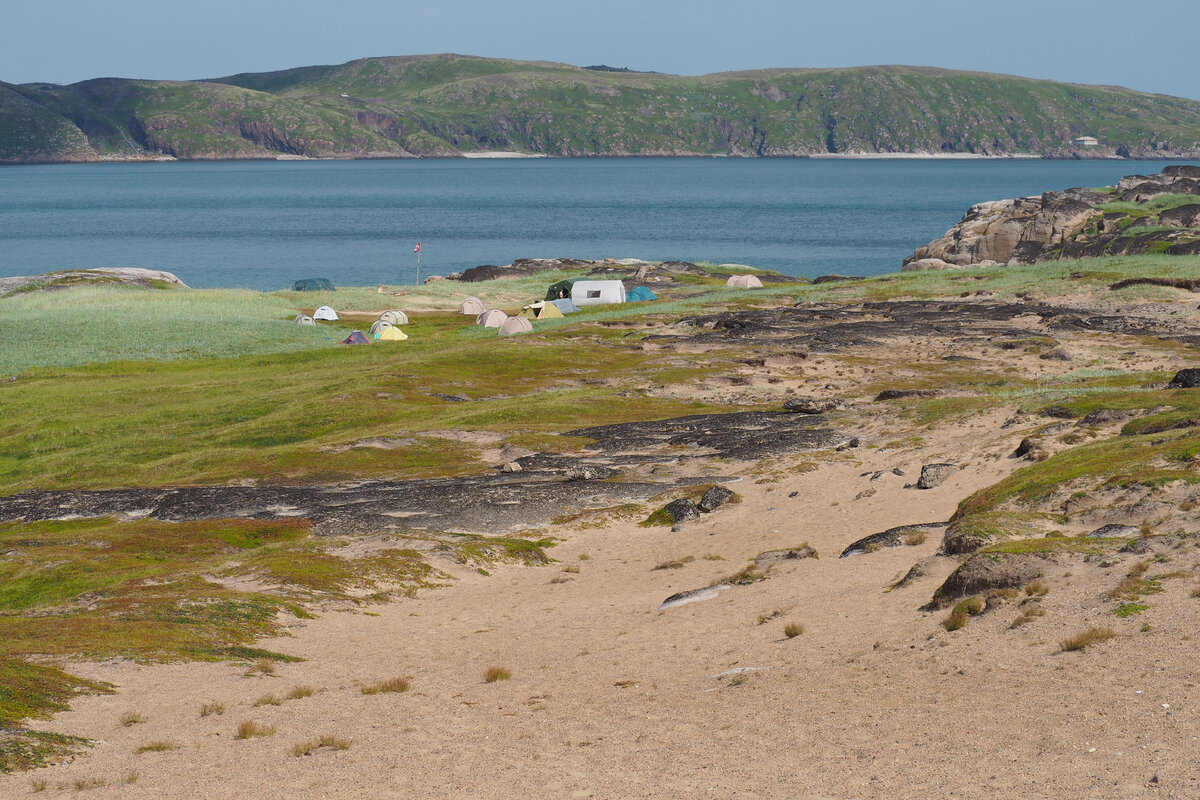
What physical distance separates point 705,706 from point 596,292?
9936cm

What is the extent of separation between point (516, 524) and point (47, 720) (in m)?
21.9

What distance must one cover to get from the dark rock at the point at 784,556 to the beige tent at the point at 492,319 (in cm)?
7290

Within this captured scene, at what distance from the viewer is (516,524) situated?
41188 mm

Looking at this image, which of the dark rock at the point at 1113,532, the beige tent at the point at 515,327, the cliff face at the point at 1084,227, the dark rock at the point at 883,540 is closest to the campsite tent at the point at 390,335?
the beige tent at the point at 515,327

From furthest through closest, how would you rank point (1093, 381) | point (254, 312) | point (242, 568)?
point (254, 312)
point (1093, 381)
point (242, 568)

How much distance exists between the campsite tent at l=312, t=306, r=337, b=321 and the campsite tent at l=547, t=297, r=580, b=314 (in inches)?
908

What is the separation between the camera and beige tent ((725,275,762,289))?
128975 mm

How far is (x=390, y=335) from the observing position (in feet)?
325

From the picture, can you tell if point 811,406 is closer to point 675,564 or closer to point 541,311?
point 675,564

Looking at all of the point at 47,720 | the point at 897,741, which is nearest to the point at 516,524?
the point at 47,720

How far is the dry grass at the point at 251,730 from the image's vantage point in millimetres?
20344

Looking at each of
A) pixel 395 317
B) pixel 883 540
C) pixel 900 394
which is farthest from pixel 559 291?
pixel 883 540

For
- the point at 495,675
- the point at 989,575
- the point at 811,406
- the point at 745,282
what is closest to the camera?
the point at 989,575

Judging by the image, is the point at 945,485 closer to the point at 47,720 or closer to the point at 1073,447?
the point at 1073,447
